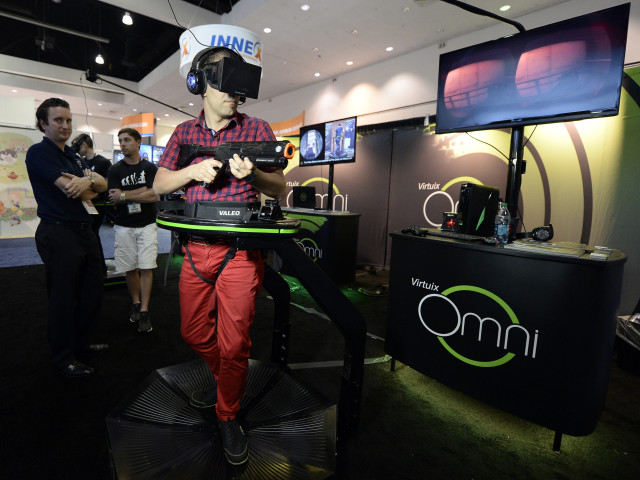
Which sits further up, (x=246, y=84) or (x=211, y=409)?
(x=246, y=84)

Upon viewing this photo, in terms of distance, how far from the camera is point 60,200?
209cm

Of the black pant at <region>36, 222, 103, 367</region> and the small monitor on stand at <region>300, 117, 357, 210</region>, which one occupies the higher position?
the small monitor on stand at <region>300, 117, 357, 210</region>

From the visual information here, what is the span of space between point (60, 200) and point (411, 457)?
254 cm

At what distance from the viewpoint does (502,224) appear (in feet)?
6.58

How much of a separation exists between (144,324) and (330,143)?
3301mm

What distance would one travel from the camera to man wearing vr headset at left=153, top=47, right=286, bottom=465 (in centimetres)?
→ 134

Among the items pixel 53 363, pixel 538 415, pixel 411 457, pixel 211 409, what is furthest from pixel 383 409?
pixel 53 363

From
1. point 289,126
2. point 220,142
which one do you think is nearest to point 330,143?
point 220,142

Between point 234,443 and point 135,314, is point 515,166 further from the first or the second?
point 135,314

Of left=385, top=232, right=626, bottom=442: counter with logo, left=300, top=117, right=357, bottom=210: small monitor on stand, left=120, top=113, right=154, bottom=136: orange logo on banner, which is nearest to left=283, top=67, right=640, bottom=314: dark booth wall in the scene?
left=300, top=117, right=357, bottom=210: small monitor on stand

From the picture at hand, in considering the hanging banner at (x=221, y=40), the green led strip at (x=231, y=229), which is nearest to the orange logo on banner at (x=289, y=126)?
the hanging banner at (x=221, y=40)

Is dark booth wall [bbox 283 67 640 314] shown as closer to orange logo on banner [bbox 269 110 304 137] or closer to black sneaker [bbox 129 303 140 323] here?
orange logo on banner [bbox 269 110 304 137]

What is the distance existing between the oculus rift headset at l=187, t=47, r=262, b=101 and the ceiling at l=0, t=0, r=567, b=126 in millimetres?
3900

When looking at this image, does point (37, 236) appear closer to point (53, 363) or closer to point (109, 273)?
point (53, 363)
